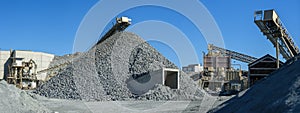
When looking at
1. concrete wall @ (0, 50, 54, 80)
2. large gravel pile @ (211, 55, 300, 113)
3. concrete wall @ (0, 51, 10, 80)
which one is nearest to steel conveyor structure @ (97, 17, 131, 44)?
concrete wall @ (0, 50, 54, 80)

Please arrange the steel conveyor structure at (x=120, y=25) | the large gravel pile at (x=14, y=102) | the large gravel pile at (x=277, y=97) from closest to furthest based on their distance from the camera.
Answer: the large gravel pile at (x=277, y=97), the large gravel pile at (x=14, y=102), the steel conveyor structure at (x=120, y=25)

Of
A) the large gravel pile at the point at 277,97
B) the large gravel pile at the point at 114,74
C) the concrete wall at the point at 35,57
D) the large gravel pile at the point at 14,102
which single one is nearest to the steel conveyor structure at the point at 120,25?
the large gravel pile at the point at 114,74

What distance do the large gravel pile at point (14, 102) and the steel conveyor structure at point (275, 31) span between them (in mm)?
12828

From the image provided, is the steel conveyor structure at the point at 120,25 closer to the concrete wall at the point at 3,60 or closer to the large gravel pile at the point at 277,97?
the concrete wall at the point at 3,60

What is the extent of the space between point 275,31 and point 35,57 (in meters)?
31.5

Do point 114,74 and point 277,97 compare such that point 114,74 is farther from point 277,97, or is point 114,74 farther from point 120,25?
point 277,97

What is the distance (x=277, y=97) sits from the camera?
173 inches

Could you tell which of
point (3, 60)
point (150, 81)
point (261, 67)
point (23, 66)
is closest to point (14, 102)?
point (150, 81)

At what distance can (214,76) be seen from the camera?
126 feet

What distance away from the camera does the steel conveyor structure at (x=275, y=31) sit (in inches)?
677

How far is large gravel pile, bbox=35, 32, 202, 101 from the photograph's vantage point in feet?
63.0

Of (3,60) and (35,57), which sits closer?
(3,60)

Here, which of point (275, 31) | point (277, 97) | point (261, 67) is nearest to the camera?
point (277, 97)

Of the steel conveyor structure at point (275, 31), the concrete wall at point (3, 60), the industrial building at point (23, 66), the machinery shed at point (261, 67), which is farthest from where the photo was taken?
the concrete wall at point (3, 60)
